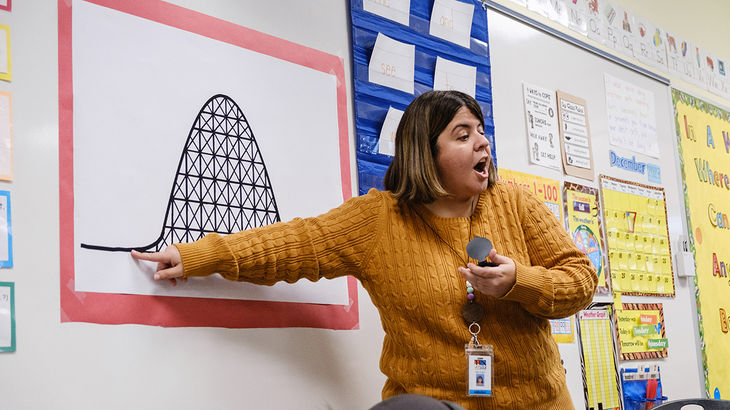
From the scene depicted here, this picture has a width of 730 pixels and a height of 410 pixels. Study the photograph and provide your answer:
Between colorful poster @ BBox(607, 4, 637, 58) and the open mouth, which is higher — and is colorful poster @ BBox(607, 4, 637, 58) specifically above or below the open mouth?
above

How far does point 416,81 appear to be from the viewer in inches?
84.0

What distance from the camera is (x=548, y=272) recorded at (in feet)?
4.93

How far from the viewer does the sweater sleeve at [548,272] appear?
147 centimetres

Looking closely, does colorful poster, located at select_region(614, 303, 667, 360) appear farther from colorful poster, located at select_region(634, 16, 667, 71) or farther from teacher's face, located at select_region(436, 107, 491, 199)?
teacher's face, located at select_region(436, 107, 491, 199)

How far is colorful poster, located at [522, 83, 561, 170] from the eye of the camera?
2.48 m

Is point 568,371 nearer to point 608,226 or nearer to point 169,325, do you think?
point 608,226

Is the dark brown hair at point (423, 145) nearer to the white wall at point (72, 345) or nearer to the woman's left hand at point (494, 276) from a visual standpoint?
the woman's left hand at point (494, 276)

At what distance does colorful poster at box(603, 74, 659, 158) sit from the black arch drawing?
65.8 inches

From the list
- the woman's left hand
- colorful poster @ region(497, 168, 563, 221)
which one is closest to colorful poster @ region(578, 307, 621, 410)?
colorful poster @ region(497, 168, 563, 221)

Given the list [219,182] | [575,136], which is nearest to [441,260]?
[219,182]

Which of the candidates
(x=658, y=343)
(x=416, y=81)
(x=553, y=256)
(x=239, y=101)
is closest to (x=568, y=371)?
(x=658, y=343)

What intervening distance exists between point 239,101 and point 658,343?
1915 mm

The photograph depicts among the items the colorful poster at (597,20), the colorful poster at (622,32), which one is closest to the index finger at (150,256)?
the colorful poster at (597,20)

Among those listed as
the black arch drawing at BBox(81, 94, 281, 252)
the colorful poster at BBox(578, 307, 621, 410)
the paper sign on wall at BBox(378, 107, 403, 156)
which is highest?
the paper sign on wall at BBox(378, 107, 403, 156)
